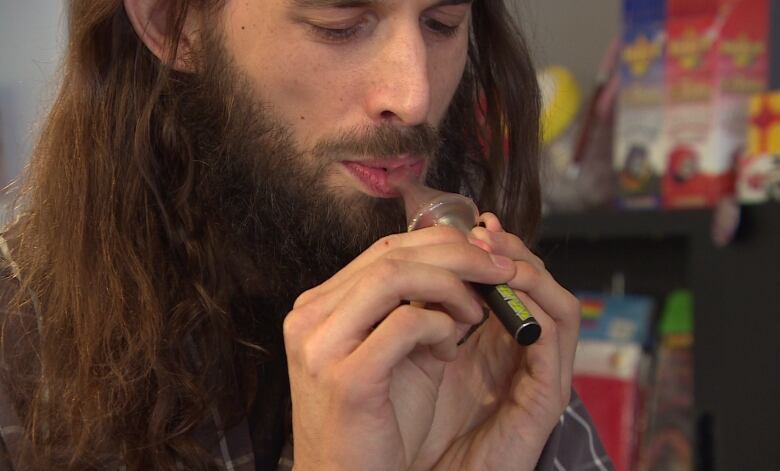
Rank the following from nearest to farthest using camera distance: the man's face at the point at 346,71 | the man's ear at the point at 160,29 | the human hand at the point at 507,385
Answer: the human hand at the point at 507,385 < the man's face at the point at 346,71 < the man's ear at the point at 160,29

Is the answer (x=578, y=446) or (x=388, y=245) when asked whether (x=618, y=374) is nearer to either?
(x=578, y=446)

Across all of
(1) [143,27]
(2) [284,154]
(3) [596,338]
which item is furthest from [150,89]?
(3) [596,338]

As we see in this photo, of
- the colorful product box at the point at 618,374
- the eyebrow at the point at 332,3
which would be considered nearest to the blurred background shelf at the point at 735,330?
the colorful product box at the point at 618,374

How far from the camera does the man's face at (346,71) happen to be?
974 mm

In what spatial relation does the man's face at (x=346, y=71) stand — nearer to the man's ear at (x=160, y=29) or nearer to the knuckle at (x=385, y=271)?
the man's ear at (x=160, y=29)

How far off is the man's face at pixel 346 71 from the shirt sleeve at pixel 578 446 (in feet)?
1.25

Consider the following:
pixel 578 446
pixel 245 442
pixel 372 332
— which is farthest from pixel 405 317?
pixel 578 446

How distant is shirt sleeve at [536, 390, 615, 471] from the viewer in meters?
1.12

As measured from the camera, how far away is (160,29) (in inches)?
44.1

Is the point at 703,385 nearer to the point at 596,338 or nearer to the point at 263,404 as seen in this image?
Answer: the point at 596,338

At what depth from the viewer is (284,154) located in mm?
1075

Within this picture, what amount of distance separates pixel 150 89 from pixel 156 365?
0.36 m

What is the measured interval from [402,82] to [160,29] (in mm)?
343

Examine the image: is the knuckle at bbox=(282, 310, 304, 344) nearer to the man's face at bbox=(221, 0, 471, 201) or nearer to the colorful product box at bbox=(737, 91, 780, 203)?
the man's face at bbox=(221, 0, 471, 201)
